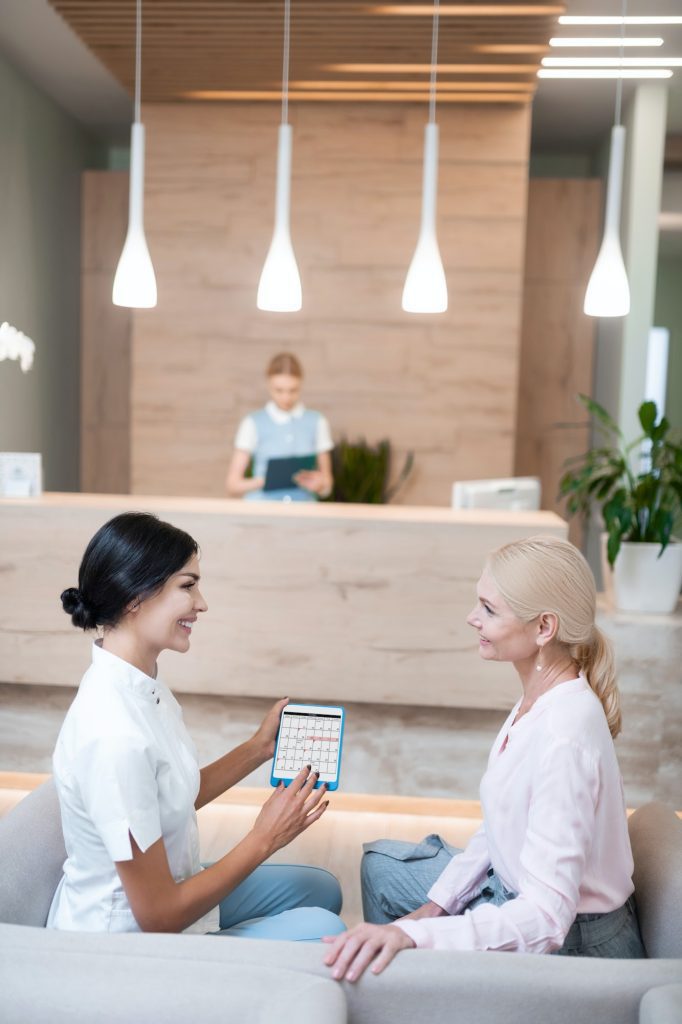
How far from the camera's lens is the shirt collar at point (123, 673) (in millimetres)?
1704

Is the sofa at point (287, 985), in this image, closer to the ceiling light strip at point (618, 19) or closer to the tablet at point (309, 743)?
the tablet at point (309, 743)

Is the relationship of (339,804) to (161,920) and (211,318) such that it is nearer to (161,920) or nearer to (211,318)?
(161,920)

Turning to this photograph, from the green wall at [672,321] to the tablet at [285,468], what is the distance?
136 inches

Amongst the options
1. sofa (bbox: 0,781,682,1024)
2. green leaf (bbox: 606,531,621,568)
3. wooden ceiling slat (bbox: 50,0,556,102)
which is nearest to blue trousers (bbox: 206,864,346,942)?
sofa (bbox: 0,781,682,1024)

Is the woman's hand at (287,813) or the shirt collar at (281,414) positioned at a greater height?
Answer: the shirt collar at (281,414)

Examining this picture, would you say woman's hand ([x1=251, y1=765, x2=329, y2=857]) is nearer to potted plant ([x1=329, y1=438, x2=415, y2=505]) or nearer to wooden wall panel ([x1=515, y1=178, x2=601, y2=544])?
potted plant ([x1=329, y1=438, x2=415, y2=505])

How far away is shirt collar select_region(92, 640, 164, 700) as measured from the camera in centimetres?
170

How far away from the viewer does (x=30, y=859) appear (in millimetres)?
1825

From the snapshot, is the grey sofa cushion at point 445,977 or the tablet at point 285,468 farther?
the tablet at point 285,468

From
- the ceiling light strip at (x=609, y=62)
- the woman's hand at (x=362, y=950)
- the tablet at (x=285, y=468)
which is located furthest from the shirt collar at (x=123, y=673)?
the ceiling light strip at (x=609, y=62)

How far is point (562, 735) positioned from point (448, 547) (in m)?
1.93

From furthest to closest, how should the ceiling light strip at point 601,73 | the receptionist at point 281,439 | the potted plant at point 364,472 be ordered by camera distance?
the potted plant at point 364,472
the ceiling light strip at point 601,73
the receptionist at point 281,439

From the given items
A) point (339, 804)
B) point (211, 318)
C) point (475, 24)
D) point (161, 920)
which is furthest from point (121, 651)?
point (211, 318)

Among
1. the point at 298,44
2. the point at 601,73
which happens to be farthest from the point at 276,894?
the point at 601,73
